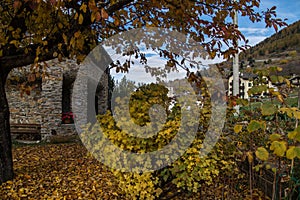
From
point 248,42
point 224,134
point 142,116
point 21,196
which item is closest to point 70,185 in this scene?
point 21,196

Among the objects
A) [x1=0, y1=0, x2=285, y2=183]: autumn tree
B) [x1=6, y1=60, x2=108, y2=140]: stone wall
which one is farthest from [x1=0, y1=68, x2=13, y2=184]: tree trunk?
[x1=6, y1=60, x2=108, y2=140]: stone wall

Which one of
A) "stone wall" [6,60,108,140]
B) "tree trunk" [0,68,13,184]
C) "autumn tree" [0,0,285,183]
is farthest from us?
"stone wall" [6,60,108,140]

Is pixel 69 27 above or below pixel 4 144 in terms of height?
above

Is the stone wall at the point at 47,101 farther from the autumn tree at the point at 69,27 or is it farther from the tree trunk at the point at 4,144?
the tree trunk at the point at 4,144

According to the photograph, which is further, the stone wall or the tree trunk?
the stone wall

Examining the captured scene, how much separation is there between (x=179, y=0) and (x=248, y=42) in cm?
107

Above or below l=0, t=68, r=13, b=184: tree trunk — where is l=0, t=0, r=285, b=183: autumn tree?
above

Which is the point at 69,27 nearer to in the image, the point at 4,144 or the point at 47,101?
the point at 4,144

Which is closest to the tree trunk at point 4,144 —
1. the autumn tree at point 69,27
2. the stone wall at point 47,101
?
the autumn tree at point 69,27

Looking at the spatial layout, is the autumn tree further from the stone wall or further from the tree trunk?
the stone wall

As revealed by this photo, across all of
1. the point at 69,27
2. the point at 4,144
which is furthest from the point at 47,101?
the point at 69,27

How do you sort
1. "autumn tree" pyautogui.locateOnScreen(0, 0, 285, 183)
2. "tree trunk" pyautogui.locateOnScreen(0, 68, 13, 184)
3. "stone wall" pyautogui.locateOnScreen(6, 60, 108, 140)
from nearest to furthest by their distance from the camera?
1. "autumn tree" pyautogui.locateOnScreen(0, 0, 285, 183)
2. "tree trunk" pyautogui.locateOnScreen(0, 68, 13, 184)
3. "stone wall" pyautogui.locateOnScreen(6, 60, 108, 140)

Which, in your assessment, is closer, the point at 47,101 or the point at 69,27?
the point at 69,27

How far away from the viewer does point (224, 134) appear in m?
3.23
